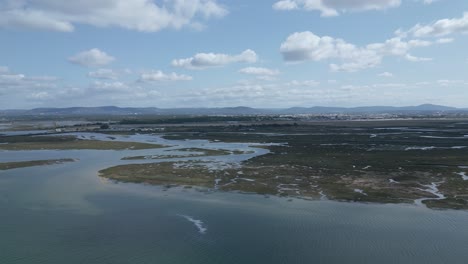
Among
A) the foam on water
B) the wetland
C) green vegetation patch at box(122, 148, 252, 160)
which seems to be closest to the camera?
the wetland

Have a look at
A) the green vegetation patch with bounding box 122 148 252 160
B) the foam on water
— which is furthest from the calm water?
the green vegetation patch with bounding box 122 148 252 160

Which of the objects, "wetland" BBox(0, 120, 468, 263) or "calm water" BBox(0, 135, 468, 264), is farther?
"wetland" BBox(0, 120, 468, 263)

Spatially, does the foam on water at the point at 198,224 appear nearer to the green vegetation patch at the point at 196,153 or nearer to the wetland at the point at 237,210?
the wetland at the point at 237,210

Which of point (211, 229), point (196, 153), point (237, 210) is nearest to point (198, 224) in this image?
point (211, 229)

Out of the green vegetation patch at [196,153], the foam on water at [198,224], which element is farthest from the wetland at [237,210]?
the green vegetation patch at [196,153]

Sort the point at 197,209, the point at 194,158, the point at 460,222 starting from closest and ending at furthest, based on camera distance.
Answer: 1. the point at 460,222
2. the point at 197,209
3. the point at 194,158

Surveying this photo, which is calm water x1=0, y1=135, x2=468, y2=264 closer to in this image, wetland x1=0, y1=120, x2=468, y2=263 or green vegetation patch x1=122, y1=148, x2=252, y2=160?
wetland x1=0, y1=120, x2=468, y2=263

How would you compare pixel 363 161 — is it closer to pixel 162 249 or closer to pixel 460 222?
pixel 460 222

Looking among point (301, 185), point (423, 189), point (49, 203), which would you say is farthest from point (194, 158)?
Result: point (423, 189)

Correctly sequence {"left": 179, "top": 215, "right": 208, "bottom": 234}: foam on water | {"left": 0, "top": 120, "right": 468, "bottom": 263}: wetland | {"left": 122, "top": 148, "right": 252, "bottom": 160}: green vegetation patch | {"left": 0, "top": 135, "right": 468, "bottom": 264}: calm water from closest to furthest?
{"left": 0, "top": 135, "right": 468, "bottom": 264}: calm water, {"left": 0, "top": 120, "right": 468, "bottom": 263}: wetland, {"left": 179, "top": 215, "right": 208, "bottom": 234}: foam on water, {"left": 122, "top": 148, "right": 252, "bottom": 160}: green vegetation patch
